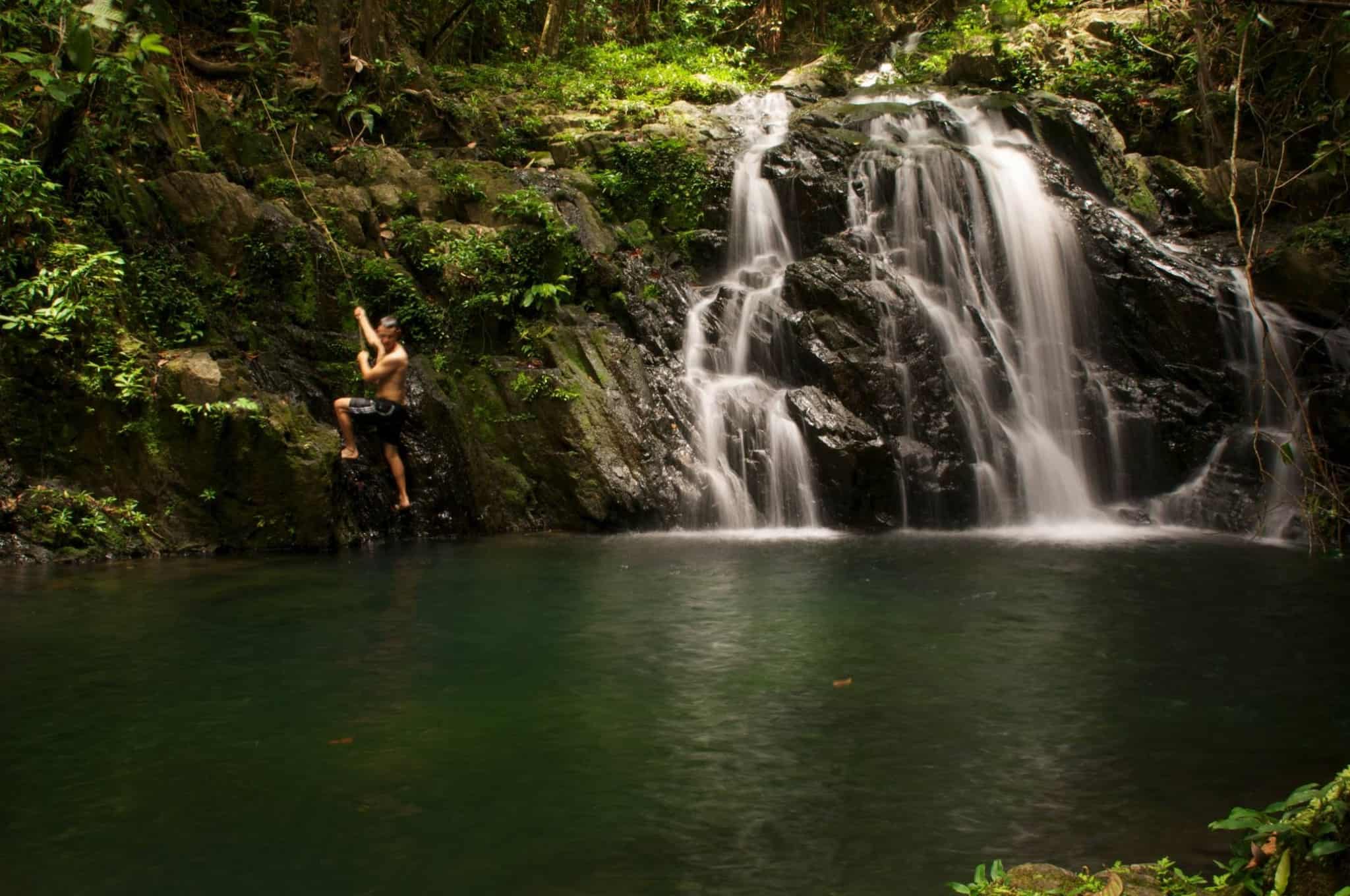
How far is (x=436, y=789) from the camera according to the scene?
433cm

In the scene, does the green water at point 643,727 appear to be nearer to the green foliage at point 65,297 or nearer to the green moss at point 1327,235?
the green foliage at point 65,297

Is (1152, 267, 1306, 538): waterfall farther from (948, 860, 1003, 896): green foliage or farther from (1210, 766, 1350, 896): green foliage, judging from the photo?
(948, 860, 1003, 896): green foliage

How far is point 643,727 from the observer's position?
519 centimetres

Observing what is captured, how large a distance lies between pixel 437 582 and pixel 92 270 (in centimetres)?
560

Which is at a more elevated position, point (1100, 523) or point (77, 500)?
point (77, 500)

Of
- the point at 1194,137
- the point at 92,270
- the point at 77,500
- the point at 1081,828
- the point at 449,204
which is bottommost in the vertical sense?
the point at 1081,828

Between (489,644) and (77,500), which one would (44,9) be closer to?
(77,500)

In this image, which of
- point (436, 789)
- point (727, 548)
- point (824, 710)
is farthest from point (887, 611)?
point (436, 789)

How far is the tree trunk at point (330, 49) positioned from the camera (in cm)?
1664

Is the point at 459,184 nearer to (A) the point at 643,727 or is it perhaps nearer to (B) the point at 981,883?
(A) the point at 643,727

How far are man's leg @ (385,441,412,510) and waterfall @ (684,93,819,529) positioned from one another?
3.45 m

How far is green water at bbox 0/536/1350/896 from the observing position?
3748mm

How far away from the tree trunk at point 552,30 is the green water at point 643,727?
655 inches

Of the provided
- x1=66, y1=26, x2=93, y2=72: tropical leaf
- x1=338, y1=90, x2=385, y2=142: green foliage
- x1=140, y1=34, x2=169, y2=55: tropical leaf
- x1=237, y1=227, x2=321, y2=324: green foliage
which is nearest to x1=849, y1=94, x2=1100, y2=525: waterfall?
x1=237, y1=227, x2=321, y2=324: green foliage
